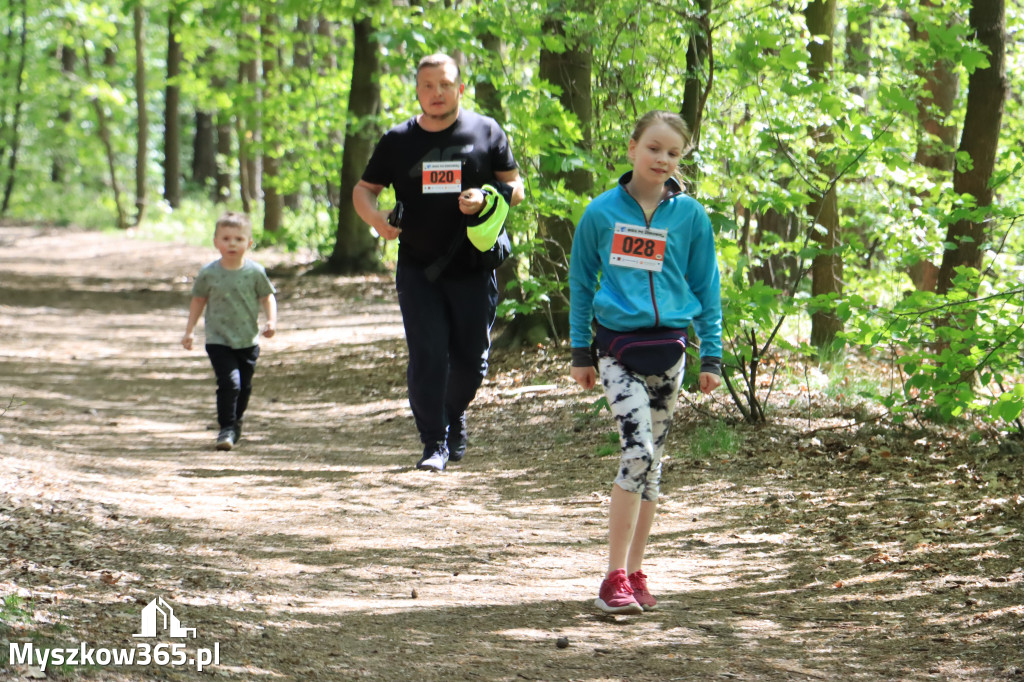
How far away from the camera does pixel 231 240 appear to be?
724 centimetres

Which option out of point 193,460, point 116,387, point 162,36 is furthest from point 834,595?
point 162,36

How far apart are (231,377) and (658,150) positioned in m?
4.40

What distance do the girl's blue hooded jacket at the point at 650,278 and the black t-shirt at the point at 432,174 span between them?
1.95 meters

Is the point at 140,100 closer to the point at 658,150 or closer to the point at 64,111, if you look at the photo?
the point at 64,111

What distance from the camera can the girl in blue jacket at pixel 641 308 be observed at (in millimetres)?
3953

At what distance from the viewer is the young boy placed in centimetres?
729

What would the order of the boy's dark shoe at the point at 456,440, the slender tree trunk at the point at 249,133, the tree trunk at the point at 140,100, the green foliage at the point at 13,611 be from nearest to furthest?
the green foliage at the point at 13,611 < the boy's dark shoe at the point at 456,440 < the slender tree trunk at the point at 249,133 < the tree trunk at the point at 140,100

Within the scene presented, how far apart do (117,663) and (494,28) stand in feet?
17.3

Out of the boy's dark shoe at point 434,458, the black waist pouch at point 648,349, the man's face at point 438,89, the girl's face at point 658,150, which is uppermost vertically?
the man's face at point 438,89

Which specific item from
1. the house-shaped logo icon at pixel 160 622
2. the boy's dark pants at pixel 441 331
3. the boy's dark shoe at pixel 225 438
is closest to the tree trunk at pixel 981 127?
the boy's dark pants at pixel 441 331

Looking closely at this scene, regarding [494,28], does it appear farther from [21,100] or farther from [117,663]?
[21,100]

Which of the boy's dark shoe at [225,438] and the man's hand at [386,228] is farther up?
the man's hand at [386,228]

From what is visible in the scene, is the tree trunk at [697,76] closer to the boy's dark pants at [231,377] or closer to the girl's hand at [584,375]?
the girl's hand at [584,375]

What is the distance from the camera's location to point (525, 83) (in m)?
9.34
